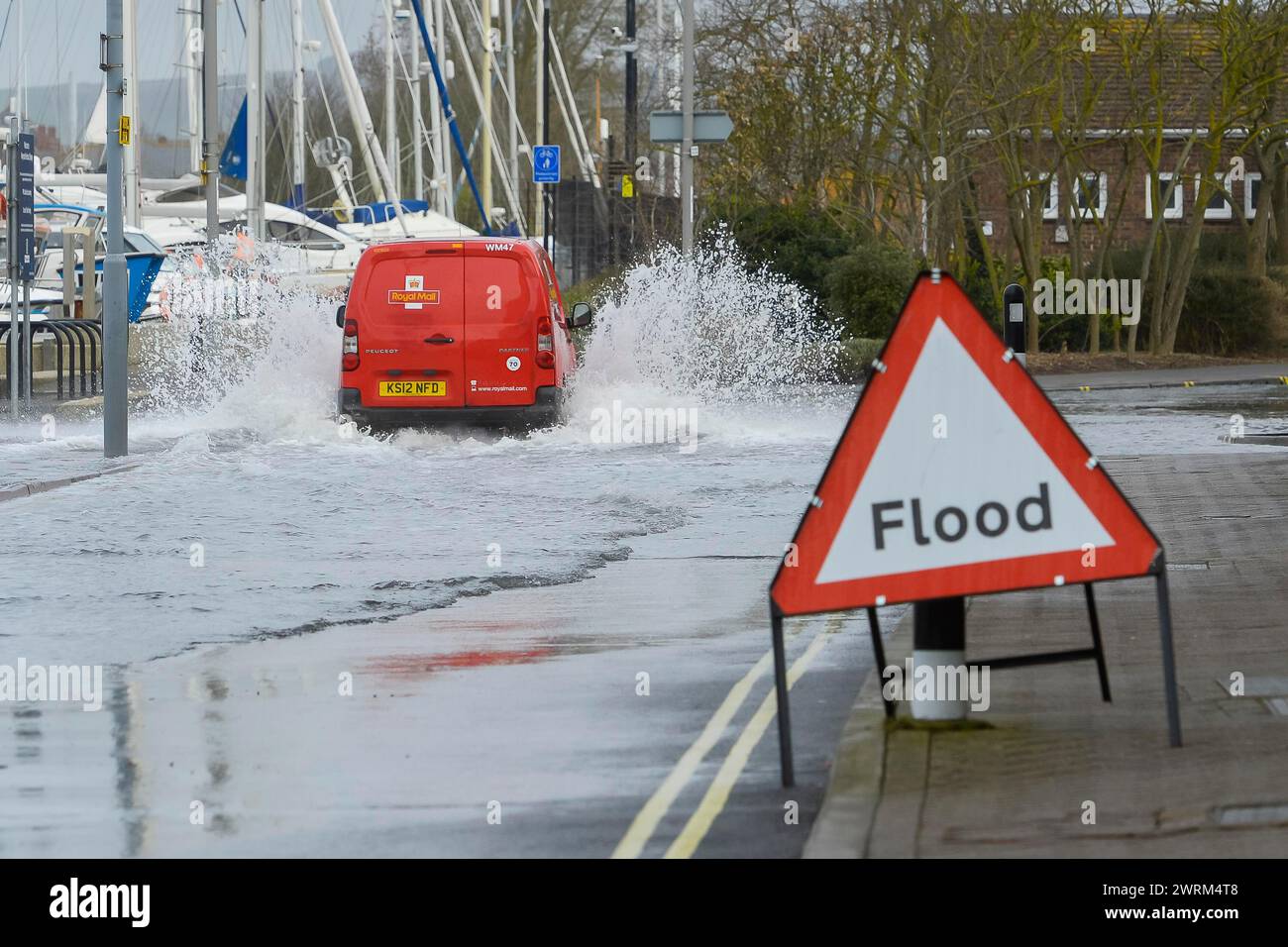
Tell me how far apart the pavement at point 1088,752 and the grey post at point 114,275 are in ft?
33.8

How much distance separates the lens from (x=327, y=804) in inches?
274

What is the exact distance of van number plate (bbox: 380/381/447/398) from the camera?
20.3 meters

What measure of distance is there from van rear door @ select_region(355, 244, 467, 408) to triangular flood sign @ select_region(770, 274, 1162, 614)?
43.1 ft

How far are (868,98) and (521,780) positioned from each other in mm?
27529

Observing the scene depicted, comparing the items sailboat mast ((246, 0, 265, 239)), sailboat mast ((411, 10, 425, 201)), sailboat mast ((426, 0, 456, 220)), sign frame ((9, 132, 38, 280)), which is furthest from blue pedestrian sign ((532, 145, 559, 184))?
sign frame ((9, 132, 38, 280))

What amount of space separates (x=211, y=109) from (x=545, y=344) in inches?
487

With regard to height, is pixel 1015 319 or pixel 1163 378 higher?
pixel 1015 319

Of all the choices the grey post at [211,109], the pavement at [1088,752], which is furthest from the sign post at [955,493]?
the grey post at [211,109]

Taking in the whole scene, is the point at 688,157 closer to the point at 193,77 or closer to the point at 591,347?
the point at 591,347

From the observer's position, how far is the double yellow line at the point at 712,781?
253 inches

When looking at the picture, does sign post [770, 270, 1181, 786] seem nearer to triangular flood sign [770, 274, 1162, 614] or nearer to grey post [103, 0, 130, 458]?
triangular flood sign [770, 274, 1162, 614]

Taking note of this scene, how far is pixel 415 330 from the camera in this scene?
2025 cm

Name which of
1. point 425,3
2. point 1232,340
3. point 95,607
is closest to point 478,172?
point 425,3

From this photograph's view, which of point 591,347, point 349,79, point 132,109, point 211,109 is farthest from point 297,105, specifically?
point 591,347
